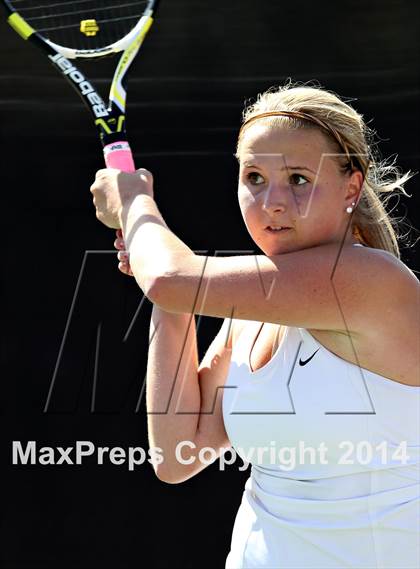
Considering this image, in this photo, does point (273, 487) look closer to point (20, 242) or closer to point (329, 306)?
point (329, 306)

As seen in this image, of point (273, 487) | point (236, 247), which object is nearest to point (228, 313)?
point (273, 487)

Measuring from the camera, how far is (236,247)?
2408 mm

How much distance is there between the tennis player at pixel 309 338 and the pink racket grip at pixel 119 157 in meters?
0.11

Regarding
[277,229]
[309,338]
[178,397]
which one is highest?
[277,229]

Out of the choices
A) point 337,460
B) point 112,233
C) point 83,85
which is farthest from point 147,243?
point 112,233

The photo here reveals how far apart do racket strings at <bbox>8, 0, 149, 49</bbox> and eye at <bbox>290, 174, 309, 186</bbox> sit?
3.38ft

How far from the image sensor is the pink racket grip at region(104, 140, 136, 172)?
5.06 feet

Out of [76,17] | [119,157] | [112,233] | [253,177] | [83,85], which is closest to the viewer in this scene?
[253,177]

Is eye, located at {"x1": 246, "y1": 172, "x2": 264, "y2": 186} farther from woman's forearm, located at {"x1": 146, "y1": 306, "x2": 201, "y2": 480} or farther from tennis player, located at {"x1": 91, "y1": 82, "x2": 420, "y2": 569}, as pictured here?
woman's forearm, located at {"x1": 146, "y1": 306, "x2": 201, "y2": 480}

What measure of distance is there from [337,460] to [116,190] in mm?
505

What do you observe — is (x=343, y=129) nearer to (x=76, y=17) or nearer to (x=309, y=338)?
(x=309, y=338)

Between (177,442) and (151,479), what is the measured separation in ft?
3.29

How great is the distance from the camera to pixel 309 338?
133cm

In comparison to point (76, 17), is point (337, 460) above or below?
below
